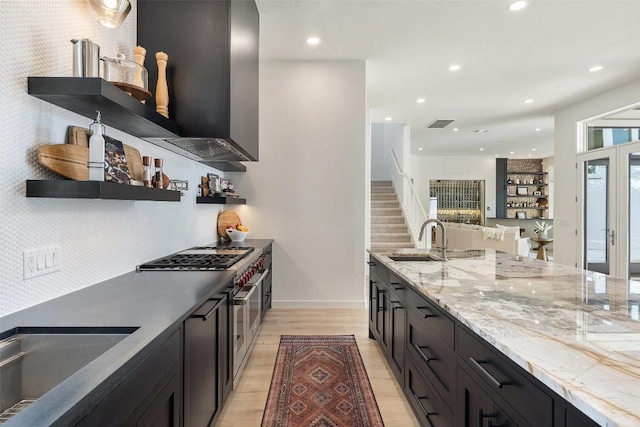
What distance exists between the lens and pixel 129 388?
919mm

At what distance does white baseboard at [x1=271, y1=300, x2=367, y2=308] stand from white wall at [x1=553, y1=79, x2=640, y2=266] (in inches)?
168

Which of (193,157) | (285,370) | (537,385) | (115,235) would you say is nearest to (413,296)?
(537,385)

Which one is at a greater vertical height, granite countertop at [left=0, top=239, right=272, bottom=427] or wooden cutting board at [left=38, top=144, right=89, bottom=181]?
wooden cutting board at [left=38, top=144, right=89, bottom=181]

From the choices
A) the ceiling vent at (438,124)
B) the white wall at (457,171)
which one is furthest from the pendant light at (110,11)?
the white wall at (457,171)

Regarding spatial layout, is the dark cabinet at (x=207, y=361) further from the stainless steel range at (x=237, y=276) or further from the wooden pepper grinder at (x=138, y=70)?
the wooden pepper grinder at (x=138, y=70)

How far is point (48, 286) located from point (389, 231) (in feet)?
21.4

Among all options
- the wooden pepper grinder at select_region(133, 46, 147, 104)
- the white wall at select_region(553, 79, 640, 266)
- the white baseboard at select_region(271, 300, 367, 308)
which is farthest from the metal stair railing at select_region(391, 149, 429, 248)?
the wooden pepper grinder at select_region(133, 46, 147, 104)

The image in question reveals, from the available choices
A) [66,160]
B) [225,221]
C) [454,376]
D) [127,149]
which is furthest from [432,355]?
[225,221]

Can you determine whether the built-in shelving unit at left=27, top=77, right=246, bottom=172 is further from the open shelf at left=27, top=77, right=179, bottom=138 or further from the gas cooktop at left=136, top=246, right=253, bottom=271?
the gas cooktop at left=136, top=246, right=253, bottom=271

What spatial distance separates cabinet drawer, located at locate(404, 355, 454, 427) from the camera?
1.54 meters

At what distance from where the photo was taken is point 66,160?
1.44 m

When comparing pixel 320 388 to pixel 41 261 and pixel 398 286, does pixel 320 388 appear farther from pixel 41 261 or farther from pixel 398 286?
pixel 41 261

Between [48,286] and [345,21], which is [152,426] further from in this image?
[345,21]

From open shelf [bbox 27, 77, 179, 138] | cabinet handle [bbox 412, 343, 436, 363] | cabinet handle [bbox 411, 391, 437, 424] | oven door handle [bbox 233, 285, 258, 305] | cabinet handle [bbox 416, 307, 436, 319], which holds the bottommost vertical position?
cabinet handle [bbox 411, 391, 437, 424]
